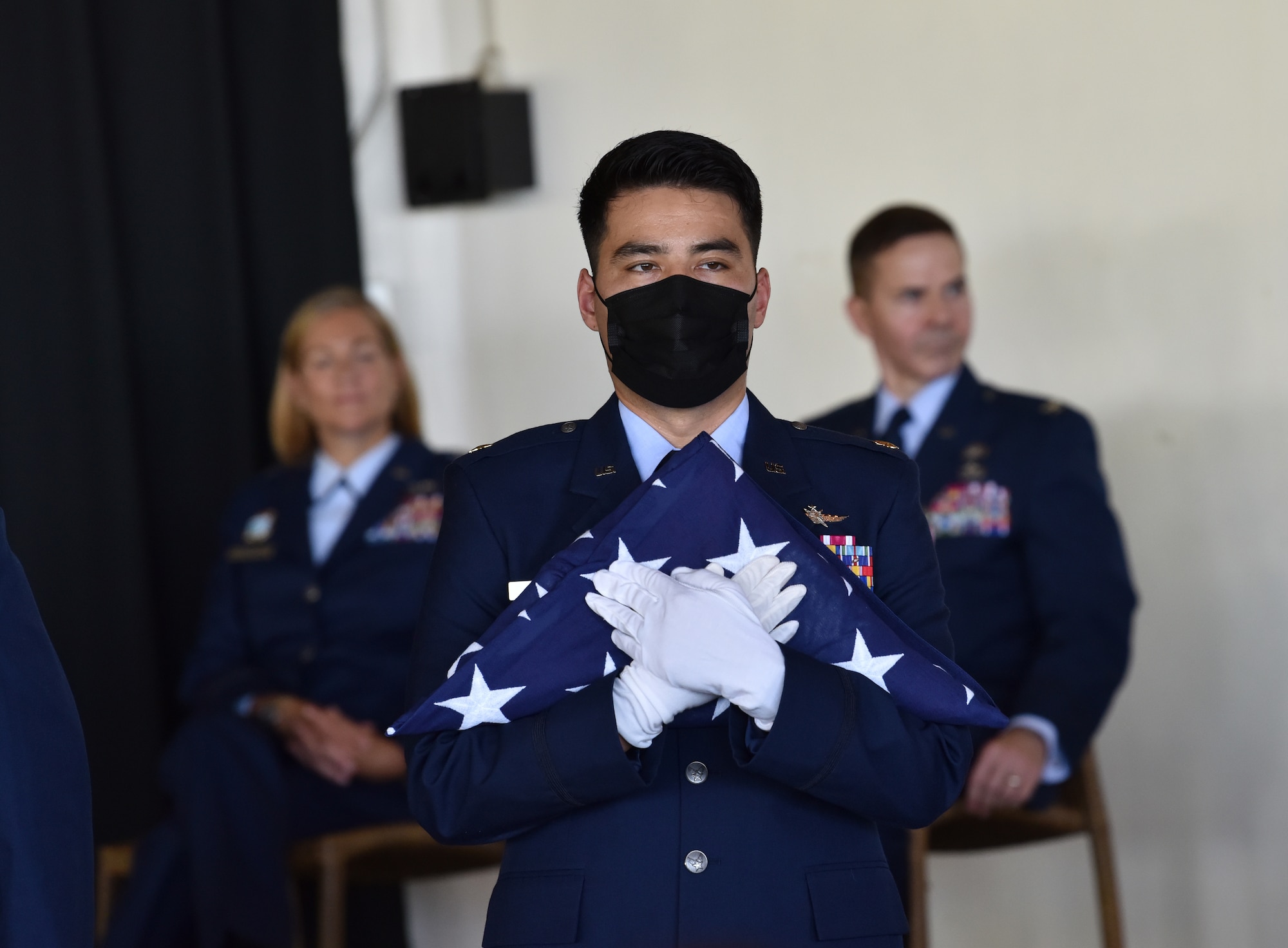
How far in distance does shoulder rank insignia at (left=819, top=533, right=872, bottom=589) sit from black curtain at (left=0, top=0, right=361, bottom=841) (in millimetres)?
2004

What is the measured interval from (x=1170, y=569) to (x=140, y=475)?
6.91 ft

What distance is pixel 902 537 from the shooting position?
4.83 feet

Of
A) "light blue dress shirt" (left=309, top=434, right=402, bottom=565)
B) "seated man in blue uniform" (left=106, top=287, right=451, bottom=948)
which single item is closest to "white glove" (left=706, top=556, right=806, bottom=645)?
"seated man in blue uniform" (left=106, top=287, right=451, bottom=948)

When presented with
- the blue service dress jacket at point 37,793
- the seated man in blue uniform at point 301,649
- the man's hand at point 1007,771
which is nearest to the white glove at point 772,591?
the blue service dress jacket at point 37,793

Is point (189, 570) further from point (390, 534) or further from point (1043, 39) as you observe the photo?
point (1043, 39)

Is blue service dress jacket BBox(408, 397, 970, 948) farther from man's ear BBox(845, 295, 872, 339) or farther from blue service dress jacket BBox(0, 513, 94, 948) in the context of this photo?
man's ear BBox(845, 295, 872, 339)

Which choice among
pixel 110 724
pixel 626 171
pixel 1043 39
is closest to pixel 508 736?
pixel 626 171

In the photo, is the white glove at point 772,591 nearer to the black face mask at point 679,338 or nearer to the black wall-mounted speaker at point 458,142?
the black face mask at point 679,338

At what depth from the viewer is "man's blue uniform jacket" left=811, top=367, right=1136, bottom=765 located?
2.62 meters

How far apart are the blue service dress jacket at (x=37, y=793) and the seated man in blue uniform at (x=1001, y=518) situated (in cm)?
159

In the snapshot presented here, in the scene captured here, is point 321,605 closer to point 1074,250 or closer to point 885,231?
point 885,231

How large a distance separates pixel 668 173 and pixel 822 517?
35 centimetres

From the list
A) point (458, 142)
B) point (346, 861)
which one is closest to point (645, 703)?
point (346, 861)

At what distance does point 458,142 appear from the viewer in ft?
12.2
